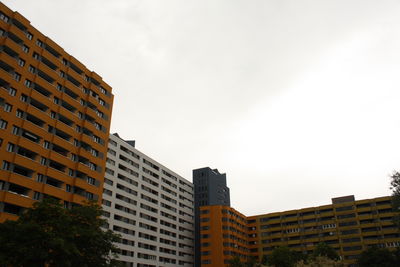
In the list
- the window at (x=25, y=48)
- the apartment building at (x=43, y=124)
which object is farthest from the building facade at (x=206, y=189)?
the window at (x=25, y=48)

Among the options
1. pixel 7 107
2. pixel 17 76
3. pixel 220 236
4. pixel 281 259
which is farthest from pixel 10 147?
pixel 220 236

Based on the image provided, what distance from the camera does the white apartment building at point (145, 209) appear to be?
81062mm

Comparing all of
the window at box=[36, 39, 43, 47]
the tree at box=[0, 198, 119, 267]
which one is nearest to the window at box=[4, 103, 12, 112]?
the window at box=[36, 39, 43, 47]

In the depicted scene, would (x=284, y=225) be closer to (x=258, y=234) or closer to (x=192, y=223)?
(x=258, y=234)

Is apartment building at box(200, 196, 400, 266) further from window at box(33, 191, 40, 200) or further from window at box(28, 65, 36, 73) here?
window at box(28, 65, 36, 73)

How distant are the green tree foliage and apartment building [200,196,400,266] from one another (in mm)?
27946

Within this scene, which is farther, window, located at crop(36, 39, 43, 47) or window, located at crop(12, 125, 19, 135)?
window, located at crop(36, 39, 43, 47)

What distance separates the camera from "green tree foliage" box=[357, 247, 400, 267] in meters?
69.5

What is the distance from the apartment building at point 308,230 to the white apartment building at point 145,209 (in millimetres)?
8683

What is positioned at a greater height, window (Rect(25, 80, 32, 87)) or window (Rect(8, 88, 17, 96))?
window (Rect(25, 80, 32, 87))

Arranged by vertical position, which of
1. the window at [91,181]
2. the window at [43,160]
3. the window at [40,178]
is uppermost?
the window at [43,160]

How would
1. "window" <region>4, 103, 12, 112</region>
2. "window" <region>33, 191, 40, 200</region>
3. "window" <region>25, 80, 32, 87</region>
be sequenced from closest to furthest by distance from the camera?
"window" <region>4, 103, 12, 112</region> < "window" <region>33, 191, 40, 200</region> < "window" <region>25, 80, 32, 87</region>

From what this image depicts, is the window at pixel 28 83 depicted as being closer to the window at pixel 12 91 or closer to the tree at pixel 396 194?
the window at pixel 12 91

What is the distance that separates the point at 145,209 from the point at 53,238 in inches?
2622
